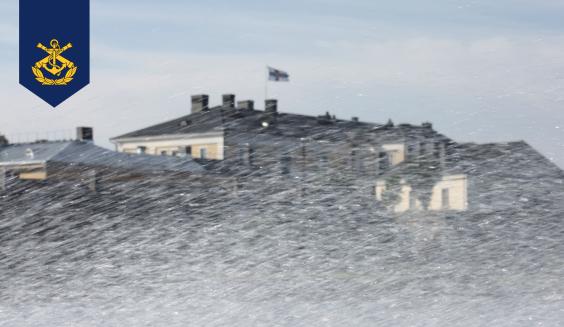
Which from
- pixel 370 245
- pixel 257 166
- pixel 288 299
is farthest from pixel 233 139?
pixel 288 299

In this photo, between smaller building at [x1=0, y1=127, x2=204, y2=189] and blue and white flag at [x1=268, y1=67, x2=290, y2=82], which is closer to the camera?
blue and white flag at [x1=268, y1=67, x2=290, y2=82]

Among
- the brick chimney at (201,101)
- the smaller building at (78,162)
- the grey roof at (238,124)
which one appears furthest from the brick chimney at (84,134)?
the brick chimney at (201,101)

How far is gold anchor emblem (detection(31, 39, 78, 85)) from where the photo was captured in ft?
23.9

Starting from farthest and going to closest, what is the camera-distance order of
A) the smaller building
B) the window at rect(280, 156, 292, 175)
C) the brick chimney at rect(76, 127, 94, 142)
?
the brick chimney at rect(76, 127, 94, 142) → the smaller building → the window at rect(280, 156, 292, 175)

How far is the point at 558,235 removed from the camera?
5.54 meters

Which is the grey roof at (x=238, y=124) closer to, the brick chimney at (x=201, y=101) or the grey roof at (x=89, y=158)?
the brick chimney at (x=201, y=101)

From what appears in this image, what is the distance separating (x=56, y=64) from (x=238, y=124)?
9.66 m

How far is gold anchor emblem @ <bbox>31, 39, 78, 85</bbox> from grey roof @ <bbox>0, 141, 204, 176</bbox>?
2.69 ft

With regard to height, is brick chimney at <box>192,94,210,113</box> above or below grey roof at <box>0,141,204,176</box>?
above

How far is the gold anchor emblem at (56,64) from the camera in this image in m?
7.28

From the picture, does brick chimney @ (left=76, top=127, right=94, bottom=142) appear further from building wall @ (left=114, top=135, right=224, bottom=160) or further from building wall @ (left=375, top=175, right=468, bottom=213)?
building wall @ (left=375, top=175, right=468, bottom=213)

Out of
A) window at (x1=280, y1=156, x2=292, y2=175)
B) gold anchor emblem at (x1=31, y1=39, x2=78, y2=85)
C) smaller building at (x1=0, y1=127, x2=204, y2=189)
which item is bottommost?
smaller building at (x1=0, y1=127, x2=204, y2=189)

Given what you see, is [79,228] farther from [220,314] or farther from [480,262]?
[220,314]

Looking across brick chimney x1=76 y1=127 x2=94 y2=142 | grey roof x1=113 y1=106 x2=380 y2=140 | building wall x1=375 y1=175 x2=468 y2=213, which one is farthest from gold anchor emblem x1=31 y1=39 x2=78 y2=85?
brick chimney x1=76 y1=127 x2=94 y2=142
